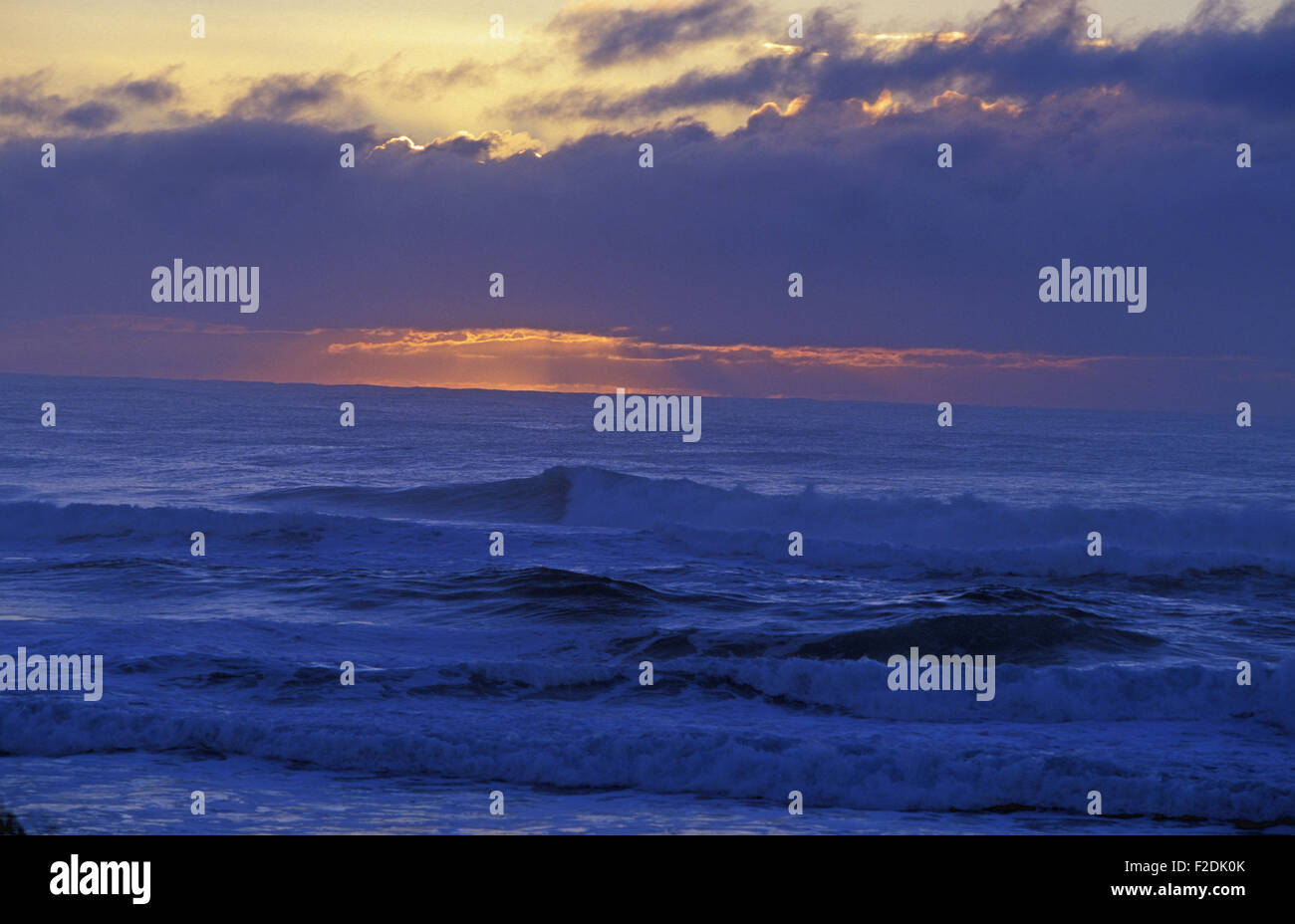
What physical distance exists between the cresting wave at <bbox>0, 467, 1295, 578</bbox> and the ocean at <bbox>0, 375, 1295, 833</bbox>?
0.41 feet

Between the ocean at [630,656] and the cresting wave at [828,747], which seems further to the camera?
the cresting wave at [828,747]

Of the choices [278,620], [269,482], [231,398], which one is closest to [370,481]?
[269,482]

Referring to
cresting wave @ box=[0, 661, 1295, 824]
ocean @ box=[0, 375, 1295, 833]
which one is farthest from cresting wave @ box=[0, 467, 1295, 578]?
cresting wave @ box=[0, 661, 1295, 824]

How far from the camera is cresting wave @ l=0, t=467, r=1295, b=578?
998 inches

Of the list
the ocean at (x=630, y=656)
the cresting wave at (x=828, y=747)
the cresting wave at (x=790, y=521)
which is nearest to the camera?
the ocean at (x=630, y=656)

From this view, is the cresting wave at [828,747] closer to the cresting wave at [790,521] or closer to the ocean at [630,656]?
the ocean at [630,656]

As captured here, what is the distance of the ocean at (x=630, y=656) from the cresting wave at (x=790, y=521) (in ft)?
0.41

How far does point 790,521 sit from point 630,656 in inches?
661

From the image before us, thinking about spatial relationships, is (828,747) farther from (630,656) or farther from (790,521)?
(790,521)

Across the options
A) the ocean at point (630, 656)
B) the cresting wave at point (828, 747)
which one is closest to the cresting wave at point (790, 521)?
the ocean at point (630, 656)

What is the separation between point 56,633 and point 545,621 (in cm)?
751

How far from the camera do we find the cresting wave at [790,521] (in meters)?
25.4
